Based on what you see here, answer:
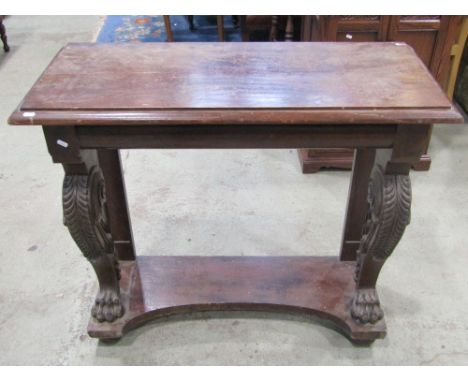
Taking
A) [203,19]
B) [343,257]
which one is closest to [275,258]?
[343,257]

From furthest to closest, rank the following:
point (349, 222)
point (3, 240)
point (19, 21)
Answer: point (19, 21), point (3, 240), point (349, 222)

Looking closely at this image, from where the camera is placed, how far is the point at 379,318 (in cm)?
150

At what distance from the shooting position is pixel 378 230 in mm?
1277

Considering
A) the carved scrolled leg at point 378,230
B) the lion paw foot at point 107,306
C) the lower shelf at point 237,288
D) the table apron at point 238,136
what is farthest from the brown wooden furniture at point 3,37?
the carved scrolled leg at point 378,230

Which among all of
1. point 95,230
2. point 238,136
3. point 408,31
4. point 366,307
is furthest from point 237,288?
point 408,31

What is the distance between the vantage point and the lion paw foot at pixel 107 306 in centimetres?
150

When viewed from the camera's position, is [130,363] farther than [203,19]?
No

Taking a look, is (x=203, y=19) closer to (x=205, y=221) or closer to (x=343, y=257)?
(x=205, y=221)

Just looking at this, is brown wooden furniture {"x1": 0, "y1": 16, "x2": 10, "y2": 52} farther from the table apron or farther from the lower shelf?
the table apron

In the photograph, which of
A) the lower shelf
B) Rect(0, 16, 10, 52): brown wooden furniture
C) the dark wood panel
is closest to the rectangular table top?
the dark wood panel

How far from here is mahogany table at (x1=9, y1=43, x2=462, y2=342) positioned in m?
1.08

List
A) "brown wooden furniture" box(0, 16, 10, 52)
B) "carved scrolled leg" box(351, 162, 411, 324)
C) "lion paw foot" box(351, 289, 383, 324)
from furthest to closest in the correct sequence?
1. "brown wooden furniture" box(0, 16, 10, 52)
2. "lion paw foot" box(351, 289, 383, 324)
3. "carved scrolled leg" box(351, 162, 411, 324)

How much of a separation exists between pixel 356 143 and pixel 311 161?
1155 mm

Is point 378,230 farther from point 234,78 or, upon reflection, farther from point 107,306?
point 107,306
